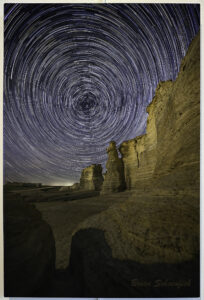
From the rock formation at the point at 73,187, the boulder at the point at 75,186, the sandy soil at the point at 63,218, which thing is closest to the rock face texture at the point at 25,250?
the sandy soil at the point at 63,218

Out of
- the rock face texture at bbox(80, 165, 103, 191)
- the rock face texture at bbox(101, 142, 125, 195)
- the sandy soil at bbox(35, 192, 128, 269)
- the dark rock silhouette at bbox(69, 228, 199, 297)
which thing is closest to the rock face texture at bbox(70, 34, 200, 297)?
the dark rock silhouette at bbox(69, 228, 199, 297)

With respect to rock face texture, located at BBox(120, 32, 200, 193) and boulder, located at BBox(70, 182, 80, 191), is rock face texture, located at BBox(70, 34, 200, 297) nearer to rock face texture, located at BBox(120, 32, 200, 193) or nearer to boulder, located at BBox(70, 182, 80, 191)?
rock face texture, located at BBox(120, 32, 200, 193)

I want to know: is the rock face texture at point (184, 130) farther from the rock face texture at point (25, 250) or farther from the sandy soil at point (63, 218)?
the rock face texture at point (25, 250)

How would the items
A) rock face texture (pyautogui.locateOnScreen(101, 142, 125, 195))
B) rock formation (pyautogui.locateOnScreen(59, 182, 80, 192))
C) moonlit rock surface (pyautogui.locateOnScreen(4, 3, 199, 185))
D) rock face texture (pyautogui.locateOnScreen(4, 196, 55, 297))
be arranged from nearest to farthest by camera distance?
1. rock face texture (pyautogui.locateOnScreen(4, 196, 55, 297))
2. moonlit rock surface (pyautogui.locateOnScreen(4, 3, 199, 185))
3. rock face texture (pyautogui.locateOnScreen(101, 142, 125, 195))
4. rock formation (pyautogui.locateOnScreen(59, 182, 80, 192))

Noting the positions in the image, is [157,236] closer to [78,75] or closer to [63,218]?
[63,218]

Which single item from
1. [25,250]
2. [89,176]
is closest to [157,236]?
[89,176]
